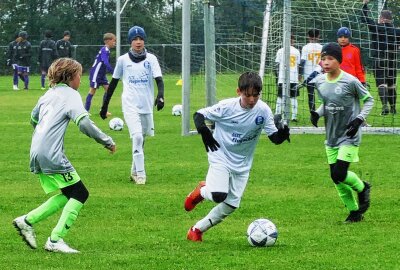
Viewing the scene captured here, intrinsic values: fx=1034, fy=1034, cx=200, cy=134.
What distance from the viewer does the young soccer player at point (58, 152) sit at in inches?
336

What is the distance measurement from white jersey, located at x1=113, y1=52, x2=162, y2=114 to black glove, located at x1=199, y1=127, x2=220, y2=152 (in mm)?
4648

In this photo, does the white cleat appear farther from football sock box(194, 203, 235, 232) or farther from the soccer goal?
the soccer goal

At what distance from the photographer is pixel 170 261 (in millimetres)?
8148

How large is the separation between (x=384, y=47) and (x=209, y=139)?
11.7 metres

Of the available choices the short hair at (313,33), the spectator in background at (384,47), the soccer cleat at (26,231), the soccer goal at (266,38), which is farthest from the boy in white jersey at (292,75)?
the soccer cleat at (26,231)

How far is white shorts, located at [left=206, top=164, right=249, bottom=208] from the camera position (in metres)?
8.98

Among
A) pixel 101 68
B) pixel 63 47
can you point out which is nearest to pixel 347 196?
pixel 101 68

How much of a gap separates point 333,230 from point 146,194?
320 centimetres

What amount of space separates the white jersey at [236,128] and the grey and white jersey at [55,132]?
3.47ft

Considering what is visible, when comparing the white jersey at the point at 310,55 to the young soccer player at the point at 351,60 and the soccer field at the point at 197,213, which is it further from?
the soccer field at the point at 197,213

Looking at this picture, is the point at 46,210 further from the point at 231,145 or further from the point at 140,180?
the point at 140,180

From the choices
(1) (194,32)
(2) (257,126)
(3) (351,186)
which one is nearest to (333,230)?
(3) (351,186)

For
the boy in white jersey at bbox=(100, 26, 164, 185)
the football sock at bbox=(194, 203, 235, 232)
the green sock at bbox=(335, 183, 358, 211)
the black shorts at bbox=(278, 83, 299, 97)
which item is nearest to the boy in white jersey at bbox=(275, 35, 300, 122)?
the black shorts at bbox=(278, 83, 299, 97)

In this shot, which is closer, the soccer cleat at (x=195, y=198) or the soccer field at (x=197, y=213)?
the soccer field at (x=197, y=213)
